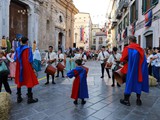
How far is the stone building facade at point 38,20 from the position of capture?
13479mm

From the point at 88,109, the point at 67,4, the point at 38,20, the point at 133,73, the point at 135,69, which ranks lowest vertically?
the point at 88,109

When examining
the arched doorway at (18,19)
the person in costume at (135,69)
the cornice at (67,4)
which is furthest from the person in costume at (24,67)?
the cornice at (67,4)

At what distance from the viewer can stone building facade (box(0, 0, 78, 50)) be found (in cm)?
1348

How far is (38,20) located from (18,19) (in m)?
2.72

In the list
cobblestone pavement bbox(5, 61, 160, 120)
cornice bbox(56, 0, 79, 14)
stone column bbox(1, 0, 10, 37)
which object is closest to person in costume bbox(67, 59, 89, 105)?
cobblestone pavement bbox(5, 61, 160, 120)

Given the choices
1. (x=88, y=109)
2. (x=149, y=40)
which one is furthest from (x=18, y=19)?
(x=88, y=109)

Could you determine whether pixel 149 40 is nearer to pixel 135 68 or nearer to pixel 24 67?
pixel 135 68

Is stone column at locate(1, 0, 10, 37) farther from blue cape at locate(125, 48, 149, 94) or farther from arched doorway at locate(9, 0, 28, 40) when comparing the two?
blue cape at locate(125, 48, 149, 94)

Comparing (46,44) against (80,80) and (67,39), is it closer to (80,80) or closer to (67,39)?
(67,39)

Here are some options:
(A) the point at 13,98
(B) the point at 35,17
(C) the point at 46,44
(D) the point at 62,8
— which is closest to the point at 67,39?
(D) the point at 62,8

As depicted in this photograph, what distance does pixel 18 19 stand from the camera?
1570 centimetres

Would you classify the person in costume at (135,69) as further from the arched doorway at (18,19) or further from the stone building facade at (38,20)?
the arched doorway at (18,19)

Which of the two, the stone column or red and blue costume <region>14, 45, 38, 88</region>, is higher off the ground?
the stone column

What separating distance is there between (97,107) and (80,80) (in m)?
0.80
